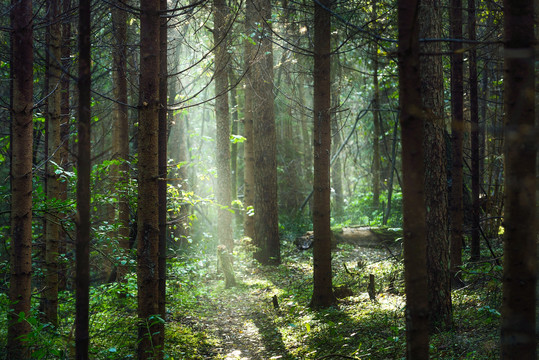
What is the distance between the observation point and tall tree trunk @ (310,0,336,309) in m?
8.13

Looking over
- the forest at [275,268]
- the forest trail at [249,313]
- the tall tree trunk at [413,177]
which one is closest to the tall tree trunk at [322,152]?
the forest at [275,268]

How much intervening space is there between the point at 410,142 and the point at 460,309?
4.87 metres

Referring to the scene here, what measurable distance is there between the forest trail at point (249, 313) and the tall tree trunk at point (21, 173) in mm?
2736

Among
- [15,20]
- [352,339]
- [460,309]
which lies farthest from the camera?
[460,309]

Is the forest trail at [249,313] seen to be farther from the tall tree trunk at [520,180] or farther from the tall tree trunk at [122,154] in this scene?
the tall tree trunk at [520,180]

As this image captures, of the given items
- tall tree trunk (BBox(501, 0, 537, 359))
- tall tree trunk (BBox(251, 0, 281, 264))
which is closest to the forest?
tall tree trunk (BBox(501, 0, 537, 359))

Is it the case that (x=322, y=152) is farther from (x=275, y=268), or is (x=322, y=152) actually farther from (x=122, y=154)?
(x=275, y=268)

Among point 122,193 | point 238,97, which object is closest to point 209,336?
point 122,193

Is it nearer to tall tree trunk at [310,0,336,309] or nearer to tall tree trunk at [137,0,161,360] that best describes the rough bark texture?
tall tree trunk at [310,0,336,309]

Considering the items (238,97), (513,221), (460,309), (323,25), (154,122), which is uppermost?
(238,97)

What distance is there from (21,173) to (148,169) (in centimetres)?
169

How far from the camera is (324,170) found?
8281mm

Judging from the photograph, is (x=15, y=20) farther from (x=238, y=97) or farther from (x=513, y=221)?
(x=238, y=97)

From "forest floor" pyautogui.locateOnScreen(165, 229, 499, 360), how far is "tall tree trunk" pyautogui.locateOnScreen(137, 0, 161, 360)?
1.42 meters
